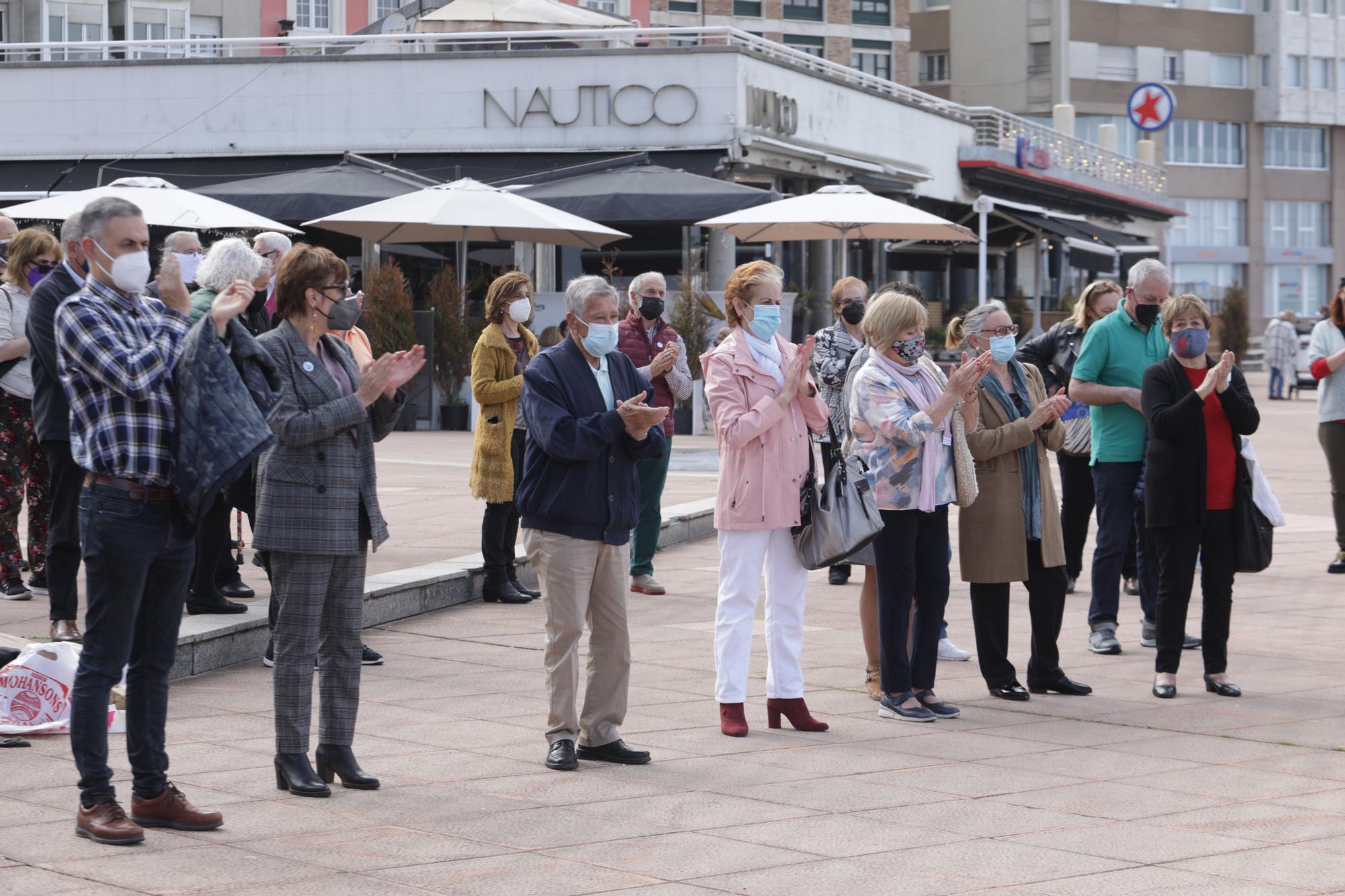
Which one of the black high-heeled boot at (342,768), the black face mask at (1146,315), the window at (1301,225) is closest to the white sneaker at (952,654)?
the black face mask at (1146,315)

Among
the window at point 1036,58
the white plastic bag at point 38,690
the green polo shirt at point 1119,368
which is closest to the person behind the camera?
the white plastic bag at point 38,690

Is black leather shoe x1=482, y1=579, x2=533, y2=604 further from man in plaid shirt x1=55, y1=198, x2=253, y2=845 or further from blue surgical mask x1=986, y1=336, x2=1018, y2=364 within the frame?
man in plaid shirt x1=55, y1=198, x2=253, y2=845

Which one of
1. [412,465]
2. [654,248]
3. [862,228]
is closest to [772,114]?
[654,248]

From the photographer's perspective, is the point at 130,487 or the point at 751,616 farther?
the point at 751,616

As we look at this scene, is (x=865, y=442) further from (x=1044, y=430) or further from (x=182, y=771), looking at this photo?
(x=182, y=771)

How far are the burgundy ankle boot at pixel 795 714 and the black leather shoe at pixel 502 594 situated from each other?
11.4 ft

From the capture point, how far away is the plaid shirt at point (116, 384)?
528 centimetres

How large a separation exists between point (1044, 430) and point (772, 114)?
1943 cm

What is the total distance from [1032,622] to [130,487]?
4472mm

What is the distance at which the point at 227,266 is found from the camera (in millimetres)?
7047

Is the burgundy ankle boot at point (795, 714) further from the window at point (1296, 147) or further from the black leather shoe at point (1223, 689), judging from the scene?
the window at point (1296, 147)

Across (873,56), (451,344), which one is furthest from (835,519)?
(873,56)

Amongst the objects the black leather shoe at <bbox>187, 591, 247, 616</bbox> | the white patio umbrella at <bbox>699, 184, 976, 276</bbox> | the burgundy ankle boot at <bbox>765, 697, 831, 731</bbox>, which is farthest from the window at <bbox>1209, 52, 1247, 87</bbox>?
the burgundy ankle boot at <bbox>765, 697, 831, 731</bbox>

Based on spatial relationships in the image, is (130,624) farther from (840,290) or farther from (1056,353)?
(1056,353)
